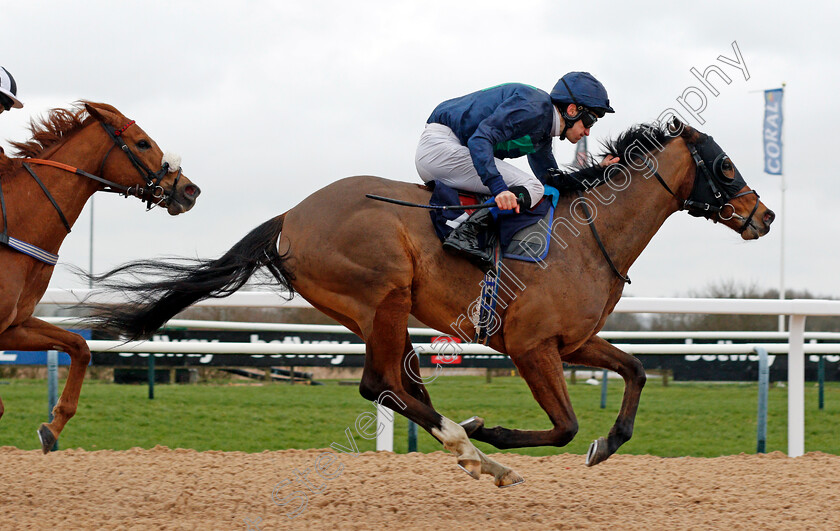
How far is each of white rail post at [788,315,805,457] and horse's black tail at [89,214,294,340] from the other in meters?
3.34

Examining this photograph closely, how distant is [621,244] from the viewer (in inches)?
150

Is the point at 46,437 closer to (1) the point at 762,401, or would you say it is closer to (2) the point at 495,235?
(2) the point at 495,235

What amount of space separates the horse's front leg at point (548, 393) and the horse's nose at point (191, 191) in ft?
6.01

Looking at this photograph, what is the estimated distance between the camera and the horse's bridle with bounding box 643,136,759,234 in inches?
155

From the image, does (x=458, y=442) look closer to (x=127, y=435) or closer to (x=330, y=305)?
(x=330, y=305)

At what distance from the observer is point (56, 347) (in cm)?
421

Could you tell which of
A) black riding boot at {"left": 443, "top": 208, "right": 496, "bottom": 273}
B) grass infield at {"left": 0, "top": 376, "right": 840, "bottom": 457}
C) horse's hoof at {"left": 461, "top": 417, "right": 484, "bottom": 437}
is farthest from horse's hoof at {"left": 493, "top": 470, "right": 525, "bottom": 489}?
grass infield at {"left": 0, "top": 376, "right": 840, "bottom": 457}

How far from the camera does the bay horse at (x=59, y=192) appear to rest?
3.83 meters

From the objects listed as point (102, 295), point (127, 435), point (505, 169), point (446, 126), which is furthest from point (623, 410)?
point (127, 435)

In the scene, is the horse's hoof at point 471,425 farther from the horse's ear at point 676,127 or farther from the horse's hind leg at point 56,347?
the horse's hind leg at point 56,347

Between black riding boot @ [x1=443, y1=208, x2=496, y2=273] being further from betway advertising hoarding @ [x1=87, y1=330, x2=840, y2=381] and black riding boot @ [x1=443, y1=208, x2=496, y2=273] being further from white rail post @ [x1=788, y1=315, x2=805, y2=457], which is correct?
betway advertising hoarding @ [x1=87, y1=330, x2=840, y2=381]

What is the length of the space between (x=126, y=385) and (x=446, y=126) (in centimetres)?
765

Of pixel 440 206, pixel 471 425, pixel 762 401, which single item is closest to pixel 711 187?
pixel 440 206

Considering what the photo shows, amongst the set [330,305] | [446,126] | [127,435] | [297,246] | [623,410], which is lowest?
[127,435]
